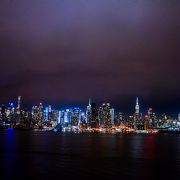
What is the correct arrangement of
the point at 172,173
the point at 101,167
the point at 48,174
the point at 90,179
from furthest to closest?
the point at 101,167
the point at 172,173
the point at 48,174
the point at 90,179

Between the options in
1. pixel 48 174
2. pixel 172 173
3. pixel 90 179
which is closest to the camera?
pixel 90 179

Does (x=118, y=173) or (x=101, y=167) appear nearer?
(x=118, y=173)

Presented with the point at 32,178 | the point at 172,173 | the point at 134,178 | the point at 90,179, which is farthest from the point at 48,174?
the point at 172,173

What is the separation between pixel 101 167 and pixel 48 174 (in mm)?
12442

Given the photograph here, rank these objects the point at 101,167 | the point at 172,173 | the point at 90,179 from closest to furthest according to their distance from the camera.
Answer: the point at 90,179 → the point at 172,173 → the point at 101,167

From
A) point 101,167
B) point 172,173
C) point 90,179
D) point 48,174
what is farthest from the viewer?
point 101,167

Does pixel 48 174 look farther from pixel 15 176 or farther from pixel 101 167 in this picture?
pixel 101 167

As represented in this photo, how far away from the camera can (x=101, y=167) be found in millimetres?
60906

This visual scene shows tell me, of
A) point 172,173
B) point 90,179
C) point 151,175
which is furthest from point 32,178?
point 172,173

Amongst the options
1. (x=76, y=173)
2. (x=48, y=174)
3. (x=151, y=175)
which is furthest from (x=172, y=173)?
(x=48, y=174)

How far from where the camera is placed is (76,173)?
52.8m

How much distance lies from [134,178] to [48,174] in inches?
469

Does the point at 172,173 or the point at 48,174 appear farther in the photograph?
the point at 172,173

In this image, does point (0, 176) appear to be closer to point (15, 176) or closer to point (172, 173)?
point (15, 176)
